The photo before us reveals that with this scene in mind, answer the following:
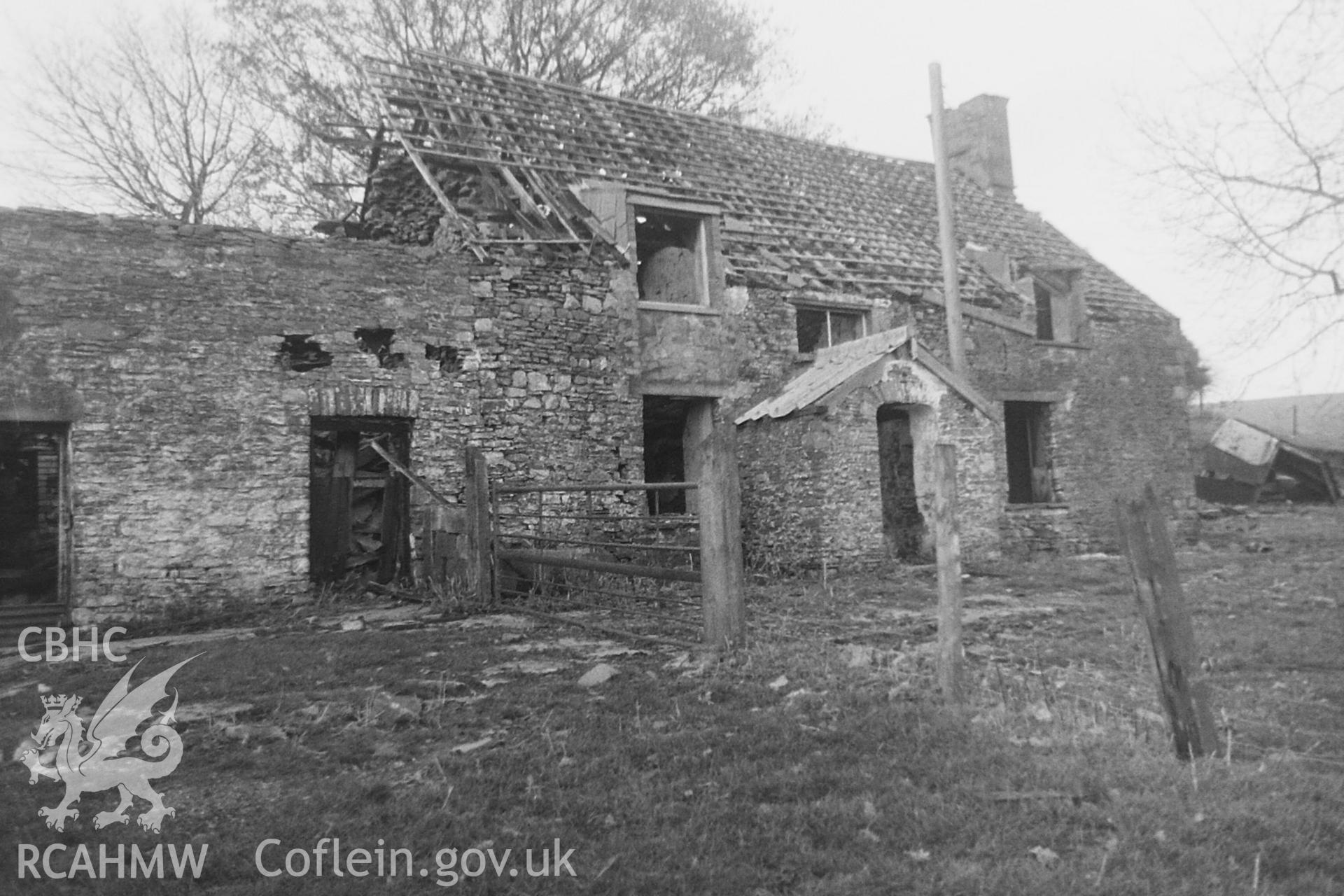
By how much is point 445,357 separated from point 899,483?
24.5ft

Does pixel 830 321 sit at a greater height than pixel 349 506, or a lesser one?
greater

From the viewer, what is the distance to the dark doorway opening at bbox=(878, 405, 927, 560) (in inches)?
554

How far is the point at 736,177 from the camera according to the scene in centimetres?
1622

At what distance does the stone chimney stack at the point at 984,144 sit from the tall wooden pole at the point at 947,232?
22.1 feet

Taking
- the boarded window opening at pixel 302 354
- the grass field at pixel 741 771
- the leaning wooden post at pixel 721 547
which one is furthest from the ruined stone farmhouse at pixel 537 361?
the leaning wooden post at pixel 721 547

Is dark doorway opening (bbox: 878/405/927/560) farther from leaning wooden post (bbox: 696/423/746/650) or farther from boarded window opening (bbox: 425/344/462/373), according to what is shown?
leaning wooden post (bbox: 696/423/746/650)

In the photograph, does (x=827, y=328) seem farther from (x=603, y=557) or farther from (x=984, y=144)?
(x=984, y=144)

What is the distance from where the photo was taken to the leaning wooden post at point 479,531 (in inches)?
384

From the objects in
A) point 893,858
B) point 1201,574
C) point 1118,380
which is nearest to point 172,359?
point 893,858

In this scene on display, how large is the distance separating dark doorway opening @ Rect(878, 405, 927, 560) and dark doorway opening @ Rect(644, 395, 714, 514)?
2.72m

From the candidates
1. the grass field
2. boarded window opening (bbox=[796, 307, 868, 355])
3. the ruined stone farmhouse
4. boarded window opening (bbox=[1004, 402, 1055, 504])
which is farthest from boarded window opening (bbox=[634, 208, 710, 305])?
the grass field

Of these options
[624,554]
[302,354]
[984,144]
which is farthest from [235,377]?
[984,144]

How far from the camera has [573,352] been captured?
495 inches

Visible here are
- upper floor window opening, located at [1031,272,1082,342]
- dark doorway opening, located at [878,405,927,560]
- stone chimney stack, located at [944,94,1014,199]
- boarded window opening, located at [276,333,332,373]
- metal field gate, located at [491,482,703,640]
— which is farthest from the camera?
stone chimney stack, located at [944,94,1014,199]
